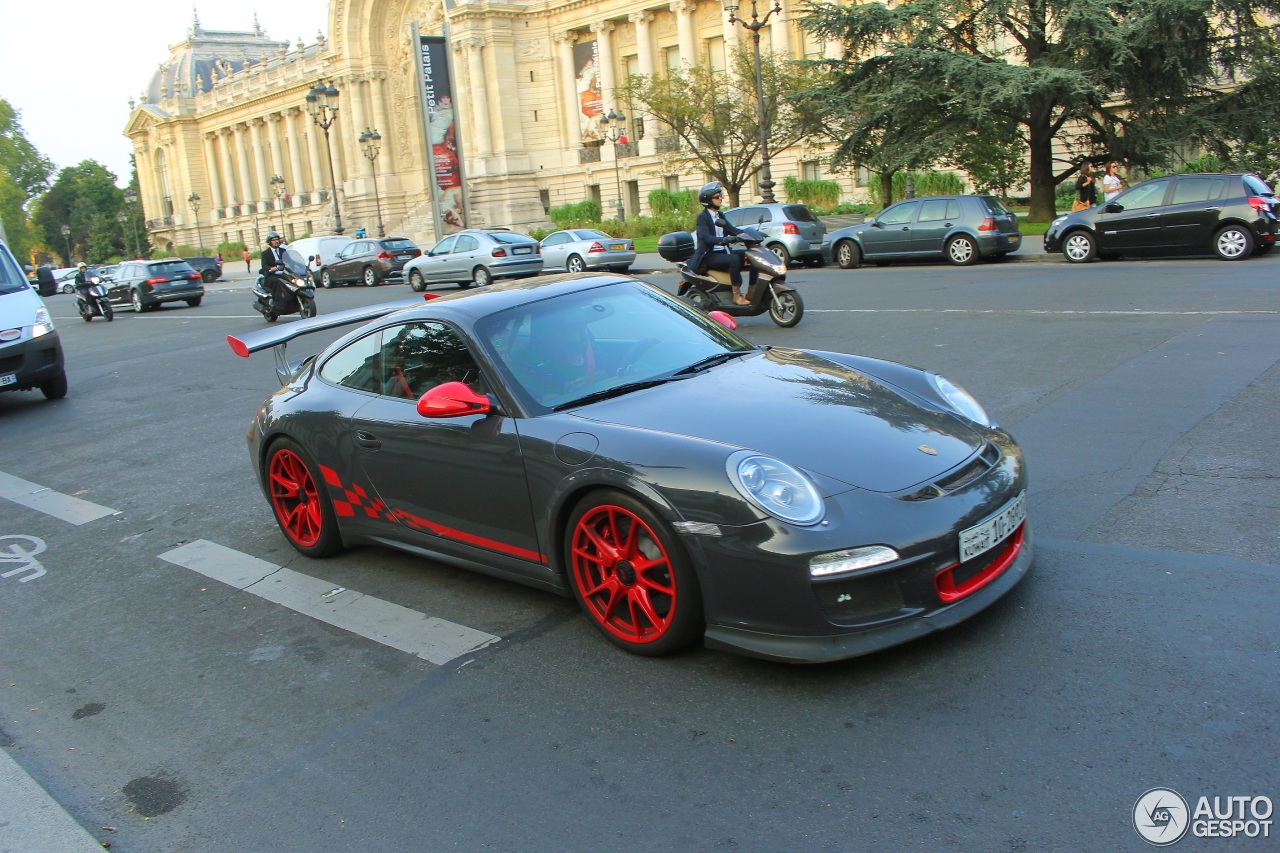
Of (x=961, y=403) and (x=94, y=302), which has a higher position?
(x=94, y=302)

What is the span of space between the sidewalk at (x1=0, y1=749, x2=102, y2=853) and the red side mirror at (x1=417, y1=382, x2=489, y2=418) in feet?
6.22

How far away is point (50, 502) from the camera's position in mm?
7645

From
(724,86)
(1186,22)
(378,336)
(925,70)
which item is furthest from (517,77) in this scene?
(378,336)

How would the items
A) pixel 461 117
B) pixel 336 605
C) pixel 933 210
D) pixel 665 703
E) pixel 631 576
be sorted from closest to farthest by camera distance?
pixel 665 703 → pixel 631 576 → pixel 336 605 → pixel 933 210 → pixel 461 117

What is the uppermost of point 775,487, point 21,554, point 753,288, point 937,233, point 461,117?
point 461,117

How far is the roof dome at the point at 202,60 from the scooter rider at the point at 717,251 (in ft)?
354

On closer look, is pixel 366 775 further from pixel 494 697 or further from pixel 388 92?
pixel 388 92

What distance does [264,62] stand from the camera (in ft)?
330

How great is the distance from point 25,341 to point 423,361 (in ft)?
29.9

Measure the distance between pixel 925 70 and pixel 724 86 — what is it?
1837cm

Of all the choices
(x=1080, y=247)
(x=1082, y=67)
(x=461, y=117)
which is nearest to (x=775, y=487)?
(x=1080, y=247)

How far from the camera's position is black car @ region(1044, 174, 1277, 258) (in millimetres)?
17641

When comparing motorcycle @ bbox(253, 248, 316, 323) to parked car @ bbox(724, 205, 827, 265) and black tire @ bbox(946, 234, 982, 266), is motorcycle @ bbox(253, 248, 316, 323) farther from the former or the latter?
black tire @ bbox(946, 234, 982, 266)

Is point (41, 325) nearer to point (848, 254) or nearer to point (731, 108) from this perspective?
point (848, 254)
